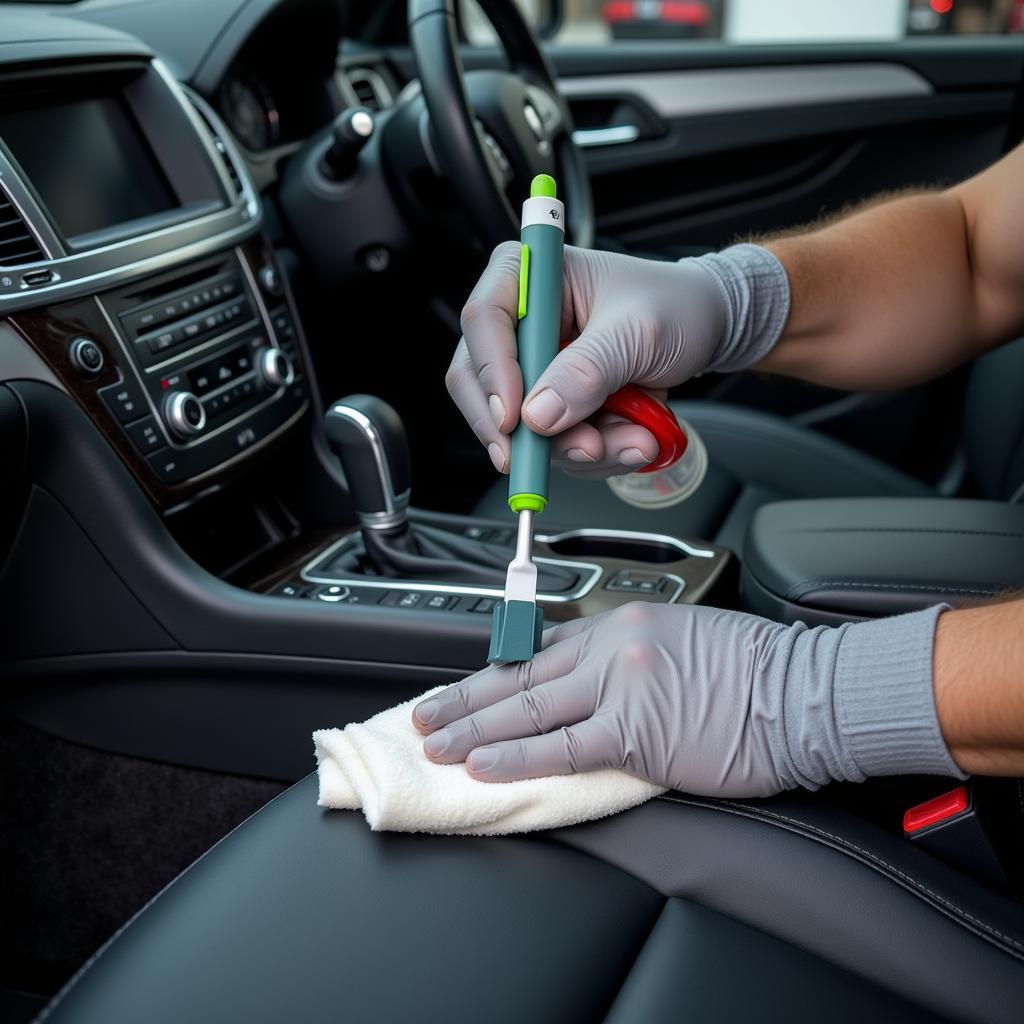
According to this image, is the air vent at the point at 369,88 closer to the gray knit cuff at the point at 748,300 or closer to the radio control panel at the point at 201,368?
the radio control panel at the point at 201,368

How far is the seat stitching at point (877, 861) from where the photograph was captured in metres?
0.70

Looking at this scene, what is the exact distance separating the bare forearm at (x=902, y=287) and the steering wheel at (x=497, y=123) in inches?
15.8

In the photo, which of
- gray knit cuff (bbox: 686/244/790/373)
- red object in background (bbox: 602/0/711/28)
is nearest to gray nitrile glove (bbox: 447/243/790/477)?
gray knit cuff (bbox: 686/244/790/373)

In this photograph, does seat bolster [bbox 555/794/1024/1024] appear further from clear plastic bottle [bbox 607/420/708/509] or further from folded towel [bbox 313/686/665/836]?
clear plastic bottle [bbox 607/420/708/509]

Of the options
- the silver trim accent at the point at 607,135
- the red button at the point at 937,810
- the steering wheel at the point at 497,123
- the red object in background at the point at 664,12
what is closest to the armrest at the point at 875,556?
the red button at the point at 937,810

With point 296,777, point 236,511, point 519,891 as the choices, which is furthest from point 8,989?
point 519,891

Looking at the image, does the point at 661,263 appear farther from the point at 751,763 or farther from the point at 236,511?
the point at 236,511

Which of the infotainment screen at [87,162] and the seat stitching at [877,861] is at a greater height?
the infotainment screen at [87,162]

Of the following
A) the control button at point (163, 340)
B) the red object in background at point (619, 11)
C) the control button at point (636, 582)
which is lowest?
the red object in background at point (619, 11)

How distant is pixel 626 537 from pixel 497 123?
23.4 inches

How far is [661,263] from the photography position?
1.01m

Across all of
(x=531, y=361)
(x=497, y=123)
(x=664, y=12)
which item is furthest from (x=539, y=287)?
(x=664, y=12)

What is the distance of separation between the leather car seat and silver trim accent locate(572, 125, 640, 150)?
2.28ft

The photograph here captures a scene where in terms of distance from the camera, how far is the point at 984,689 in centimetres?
70
